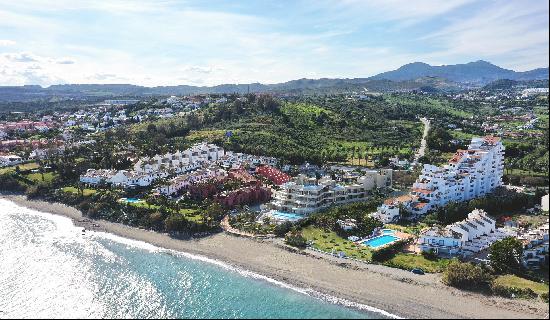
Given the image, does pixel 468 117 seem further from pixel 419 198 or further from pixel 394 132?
pixel 419 198

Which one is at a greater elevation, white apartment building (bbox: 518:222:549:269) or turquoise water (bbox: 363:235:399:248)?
white apartment building (bbox: 518:222:549:269)

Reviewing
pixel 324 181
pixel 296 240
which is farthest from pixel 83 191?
pixel 296 240

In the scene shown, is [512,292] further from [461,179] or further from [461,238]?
[461,179]

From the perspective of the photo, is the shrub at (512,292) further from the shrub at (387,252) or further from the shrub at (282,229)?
the shrub at (282,229)

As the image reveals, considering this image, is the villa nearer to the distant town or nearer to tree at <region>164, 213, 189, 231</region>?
the distant town

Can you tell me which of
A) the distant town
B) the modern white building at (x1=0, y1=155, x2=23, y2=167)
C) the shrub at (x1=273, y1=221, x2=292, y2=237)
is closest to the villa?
the distant town

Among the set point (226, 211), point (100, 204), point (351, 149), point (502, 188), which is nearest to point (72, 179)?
point (100, 204)
